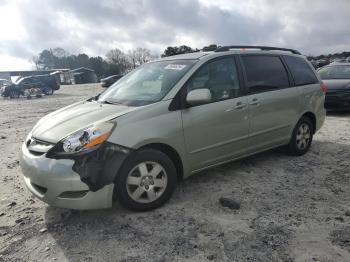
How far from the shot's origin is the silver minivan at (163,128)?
11.4 ft

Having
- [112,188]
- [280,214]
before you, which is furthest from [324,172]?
[112,188]

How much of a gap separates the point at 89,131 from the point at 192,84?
55.8 inches

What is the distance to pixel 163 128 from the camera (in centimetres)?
387

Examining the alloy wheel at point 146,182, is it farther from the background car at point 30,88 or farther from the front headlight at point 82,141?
the background car at point 30,88

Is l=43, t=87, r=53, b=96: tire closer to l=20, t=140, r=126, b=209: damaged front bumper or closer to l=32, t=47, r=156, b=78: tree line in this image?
l=20, t=140, r=126, b=209: damaged front bumper

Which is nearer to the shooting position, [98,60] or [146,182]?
[146,182]

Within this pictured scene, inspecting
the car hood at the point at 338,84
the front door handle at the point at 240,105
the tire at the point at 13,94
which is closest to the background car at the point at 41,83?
the tire at the point at 13,94

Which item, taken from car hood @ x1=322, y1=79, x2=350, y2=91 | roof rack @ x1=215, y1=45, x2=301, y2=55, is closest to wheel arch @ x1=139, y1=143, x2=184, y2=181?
roof rack @ x1=215, y1=45, x2=301, y2=55

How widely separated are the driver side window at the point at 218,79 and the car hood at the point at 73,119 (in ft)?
3.10

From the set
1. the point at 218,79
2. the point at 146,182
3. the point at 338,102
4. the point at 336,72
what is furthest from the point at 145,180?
the point at 336,72

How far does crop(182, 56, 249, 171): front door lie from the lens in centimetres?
419

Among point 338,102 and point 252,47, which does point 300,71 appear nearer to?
point 252,47

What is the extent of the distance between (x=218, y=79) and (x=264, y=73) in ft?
3.28

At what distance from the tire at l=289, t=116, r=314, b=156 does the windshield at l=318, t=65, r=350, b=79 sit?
19.5 ft
